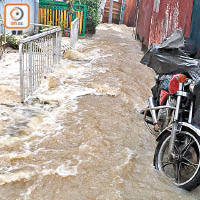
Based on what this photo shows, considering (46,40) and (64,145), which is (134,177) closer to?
(64,145)

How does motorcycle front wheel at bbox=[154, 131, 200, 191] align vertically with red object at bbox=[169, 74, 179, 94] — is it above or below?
below

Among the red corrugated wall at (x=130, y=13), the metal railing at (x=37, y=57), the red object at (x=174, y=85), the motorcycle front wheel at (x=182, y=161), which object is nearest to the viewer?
the motorcycle front wheel at (x=182, y=161)

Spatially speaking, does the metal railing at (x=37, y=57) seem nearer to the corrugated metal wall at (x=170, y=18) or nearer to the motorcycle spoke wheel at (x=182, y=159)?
the motorcycle spoke wheel at (x=182, y=159)

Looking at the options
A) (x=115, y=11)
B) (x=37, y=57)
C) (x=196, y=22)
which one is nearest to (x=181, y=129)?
(x=196, y=22)

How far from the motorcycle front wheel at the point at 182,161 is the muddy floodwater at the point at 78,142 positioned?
0.14m

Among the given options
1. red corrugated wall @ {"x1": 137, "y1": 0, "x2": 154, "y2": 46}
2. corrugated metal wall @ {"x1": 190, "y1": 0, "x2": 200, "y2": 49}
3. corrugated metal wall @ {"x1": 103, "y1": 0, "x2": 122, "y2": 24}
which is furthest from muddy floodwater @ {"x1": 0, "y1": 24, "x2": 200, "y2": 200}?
corrugated metal wall @ {"x1": 103, "y1": 0, "x2": 122, "y2": 24}

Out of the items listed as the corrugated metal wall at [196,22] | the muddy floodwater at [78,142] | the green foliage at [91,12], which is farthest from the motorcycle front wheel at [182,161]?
the green foliage at [91,12]

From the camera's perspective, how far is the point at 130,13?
935 inches

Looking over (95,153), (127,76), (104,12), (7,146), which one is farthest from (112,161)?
(104,12)

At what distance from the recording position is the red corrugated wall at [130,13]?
2319 cm

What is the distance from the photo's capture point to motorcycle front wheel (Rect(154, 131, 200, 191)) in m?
3.35
